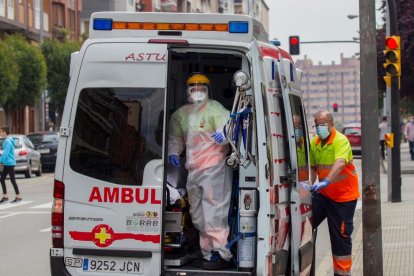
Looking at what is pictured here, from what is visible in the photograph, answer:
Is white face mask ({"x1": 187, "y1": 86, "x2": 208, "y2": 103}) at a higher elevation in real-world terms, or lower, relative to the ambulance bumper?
higher

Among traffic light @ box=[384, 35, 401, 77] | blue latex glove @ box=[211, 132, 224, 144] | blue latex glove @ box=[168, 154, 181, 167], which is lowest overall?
blue latex glove @ box=[168, 154, 181, 167]

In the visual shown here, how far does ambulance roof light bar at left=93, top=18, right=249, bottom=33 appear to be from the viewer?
786 cm

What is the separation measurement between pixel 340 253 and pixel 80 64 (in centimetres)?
366

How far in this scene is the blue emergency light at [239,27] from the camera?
25.7 feet

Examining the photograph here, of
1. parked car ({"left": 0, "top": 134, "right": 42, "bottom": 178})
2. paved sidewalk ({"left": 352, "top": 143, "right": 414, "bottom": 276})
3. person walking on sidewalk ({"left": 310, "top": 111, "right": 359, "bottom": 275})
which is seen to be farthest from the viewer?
parked car ({"left": 0, "top": 134, "right": 42, "bottom": 178})

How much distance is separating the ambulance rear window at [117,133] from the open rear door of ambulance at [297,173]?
1.41 metres

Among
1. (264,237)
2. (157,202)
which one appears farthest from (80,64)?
(264,237)

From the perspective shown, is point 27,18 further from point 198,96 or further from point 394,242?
point 198,96

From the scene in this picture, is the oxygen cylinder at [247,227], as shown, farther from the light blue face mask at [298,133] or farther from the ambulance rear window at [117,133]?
the light blue face mask at [298,133]

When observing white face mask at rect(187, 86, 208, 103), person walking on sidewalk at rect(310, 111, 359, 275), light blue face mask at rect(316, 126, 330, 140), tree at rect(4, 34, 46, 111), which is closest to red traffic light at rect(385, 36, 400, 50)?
person walking on sidewalk at rect(310, 111, 359, 275)

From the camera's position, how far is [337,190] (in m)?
10.1

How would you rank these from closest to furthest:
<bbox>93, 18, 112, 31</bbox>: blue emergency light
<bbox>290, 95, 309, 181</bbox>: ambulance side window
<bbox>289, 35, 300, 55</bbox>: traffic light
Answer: <bbox>93, 18, 112, 31</bbox>: blue emergency light < <bbox>290, 95, 309, 181</bbox>: ambulance side window < <bbox>289, 35, 300, 55</bbox>: traffic light

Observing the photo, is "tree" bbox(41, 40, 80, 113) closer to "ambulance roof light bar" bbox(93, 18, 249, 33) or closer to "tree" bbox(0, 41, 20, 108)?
"tree" bbox(0, 41, 20, 108)

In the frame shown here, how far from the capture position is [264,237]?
768 cm
